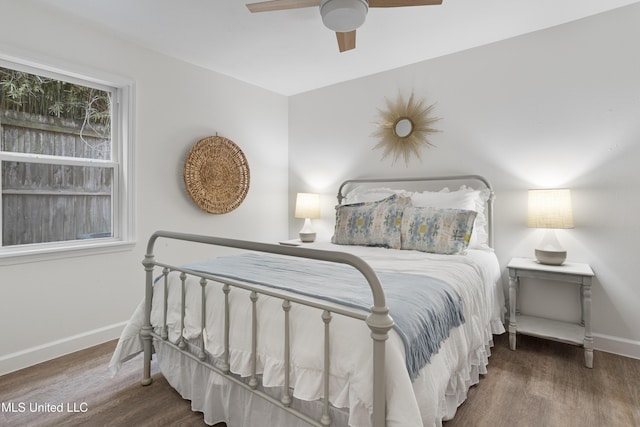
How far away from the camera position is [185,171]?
3125mm

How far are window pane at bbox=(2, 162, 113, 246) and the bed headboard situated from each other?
2.25m

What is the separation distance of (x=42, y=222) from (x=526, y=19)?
3864 millimetres

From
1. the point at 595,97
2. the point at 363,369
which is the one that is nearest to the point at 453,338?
the point at 363,369

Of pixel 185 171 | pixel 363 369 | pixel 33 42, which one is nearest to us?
pixel 363 369

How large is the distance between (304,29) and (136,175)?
6.01 feet

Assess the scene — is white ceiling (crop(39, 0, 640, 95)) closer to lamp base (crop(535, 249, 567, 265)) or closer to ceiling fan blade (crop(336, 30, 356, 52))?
ceiling fan blade (crop(336, 30, 356, 52))

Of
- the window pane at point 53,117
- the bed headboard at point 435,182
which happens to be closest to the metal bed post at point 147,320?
the window pane at point 53,117

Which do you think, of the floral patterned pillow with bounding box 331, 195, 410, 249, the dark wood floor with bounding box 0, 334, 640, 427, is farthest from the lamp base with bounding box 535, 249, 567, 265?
the floral patterned pillow with bounding box 331, 195, 410, 249

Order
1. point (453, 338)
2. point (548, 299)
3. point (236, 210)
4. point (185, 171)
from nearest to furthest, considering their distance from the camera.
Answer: point (453, 338), point (548, 299), point (185, 171), point (236, 210)

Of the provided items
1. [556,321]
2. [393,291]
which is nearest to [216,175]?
[393,291]

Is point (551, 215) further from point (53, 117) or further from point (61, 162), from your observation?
point (53, 117)

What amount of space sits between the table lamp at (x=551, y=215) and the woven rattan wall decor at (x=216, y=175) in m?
2.70

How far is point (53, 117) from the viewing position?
2.45 m

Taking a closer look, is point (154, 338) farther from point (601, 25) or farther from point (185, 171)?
point (601, 25)
